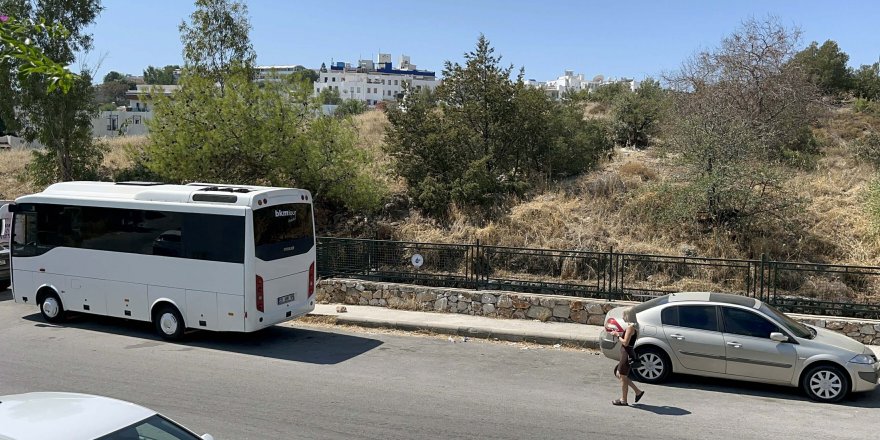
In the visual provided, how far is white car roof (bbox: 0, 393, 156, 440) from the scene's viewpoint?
13.7 ft

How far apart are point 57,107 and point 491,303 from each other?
22.3 m

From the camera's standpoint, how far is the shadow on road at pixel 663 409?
9.18 metres

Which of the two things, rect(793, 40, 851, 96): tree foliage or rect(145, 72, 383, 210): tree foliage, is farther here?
rect(793, 40, 851, 96): tree foliage

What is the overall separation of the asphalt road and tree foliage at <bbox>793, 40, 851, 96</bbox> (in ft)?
100

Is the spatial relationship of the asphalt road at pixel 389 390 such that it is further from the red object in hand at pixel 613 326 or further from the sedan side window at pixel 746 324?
the sedan side window at pixel 746 324

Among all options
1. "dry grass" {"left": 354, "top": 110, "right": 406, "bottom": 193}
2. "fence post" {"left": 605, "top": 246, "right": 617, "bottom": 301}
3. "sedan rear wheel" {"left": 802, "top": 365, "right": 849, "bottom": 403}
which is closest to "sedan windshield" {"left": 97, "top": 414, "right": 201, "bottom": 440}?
"sedan rear wheel" {"left": 802, "top": 365, "right": 849, "bottom": 403}

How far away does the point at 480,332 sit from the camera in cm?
1399

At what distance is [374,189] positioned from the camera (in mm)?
21312

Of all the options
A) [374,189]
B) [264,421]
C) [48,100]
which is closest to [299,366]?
[264,421]

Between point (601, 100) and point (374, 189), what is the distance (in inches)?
931

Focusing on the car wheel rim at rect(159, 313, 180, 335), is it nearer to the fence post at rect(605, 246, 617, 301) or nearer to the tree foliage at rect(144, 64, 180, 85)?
the fence post at rect(605, 246, 617, 301)

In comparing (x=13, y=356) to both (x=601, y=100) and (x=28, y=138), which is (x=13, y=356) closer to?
(x=28, y=138)

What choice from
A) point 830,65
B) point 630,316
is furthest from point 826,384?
point 830,65

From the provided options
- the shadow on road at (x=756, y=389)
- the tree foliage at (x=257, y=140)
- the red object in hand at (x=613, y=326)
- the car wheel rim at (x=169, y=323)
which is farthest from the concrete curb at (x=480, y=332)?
the tree foliage at (x=257, y=140)
